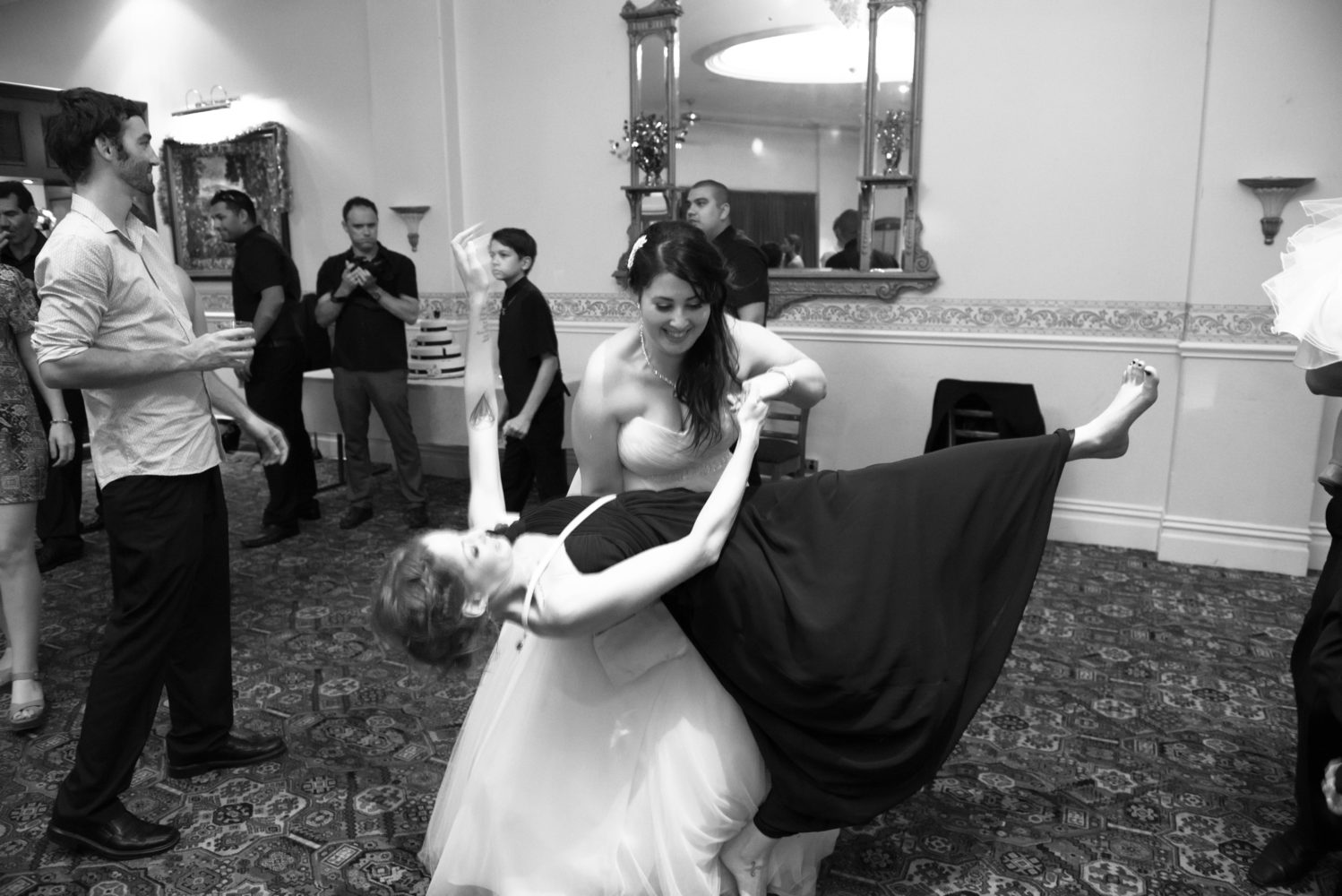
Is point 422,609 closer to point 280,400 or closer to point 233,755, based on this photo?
point 233,755

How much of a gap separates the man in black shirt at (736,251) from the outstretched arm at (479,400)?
2583 mm

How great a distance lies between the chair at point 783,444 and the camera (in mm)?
4723

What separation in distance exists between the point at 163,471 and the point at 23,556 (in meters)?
0.98

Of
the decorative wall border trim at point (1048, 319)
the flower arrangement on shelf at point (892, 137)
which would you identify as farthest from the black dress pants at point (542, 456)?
the flower arrangement on shelf at point (892, 137)

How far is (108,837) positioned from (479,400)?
4.45 feet

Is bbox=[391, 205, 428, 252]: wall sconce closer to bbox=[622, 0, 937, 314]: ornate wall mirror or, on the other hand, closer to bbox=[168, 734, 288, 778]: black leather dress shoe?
bbox=[622, 0, 937, 314]: ornate wall mirror

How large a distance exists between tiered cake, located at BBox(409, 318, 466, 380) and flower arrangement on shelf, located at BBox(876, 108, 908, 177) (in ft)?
8.32

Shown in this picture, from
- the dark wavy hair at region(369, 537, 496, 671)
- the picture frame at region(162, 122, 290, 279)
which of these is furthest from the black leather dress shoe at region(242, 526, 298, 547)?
the dark wavy hair at region(369, 537, 496, 671)

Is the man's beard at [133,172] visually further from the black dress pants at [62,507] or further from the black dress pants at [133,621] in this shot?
the black dress pants at [62,507]

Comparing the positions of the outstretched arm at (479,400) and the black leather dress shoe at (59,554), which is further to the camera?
the black leather dress shoe at (59,554)

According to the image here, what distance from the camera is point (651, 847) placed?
188cm

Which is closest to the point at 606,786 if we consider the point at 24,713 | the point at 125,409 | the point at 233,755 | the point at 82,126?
the point at 233,755

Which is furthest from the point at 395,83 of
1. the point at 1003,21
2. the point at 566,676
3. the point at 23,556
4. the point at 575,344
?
the point at 566,676

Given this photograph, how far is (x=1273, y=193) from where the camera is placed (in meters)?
4.04
